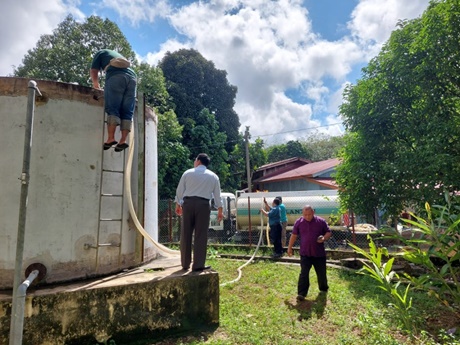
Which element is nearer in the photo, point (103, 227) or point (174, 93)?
point (103, 227)

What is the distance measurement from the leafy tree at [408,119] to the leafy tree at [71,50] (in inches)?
568

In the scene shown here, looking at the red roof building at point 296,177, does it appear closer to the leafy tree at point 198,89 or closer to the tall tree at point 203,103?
the tall tree at point 203,103

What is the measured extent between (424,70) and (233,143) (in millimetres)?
19320

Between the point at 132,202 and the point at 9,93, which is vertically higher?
the point at 9,93

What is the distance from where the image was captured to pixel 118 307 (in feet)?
12.7

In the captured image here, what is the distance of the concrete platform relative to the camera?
11.5ft

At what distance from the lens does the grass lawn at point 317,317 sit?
3976 mm

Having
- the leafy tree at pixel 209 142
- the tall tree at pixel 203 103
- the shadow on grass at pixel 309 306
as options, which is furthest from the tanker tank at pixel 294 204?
the shadow on grass at pixel 309 306

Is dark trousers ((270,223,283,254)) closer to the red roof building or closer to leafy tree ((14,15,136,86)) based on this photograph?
the red roof building

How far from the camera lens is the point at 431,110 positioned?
25.2 ft

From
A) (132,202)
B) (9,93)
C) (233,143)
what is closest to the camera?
(9,93)

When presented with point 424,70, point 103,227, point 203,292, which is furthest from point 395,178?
point 103,227

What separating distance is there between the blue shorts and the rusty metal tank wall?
38 cm

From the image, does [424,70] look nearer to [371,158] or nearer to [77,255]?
[371,158]
